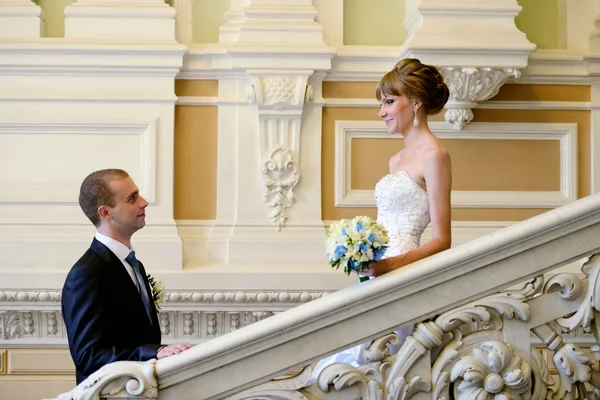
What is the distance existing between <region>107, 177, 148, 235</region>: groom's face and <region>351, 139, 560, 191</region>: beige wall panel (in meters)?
1.85

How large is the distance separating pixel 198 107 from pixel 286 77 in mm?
535

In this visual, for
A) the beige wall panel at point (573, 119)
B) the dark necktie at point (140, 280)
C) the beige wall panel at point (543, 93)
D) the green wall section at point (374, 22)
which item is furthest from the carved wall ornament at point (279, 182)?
the dark necktie at point (140, 280)

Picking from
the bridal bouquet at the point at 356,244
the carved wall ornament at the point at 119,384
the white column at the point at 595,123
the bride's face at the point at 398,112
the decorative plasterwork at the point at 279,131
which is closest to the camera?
the carved wall ornament at the point at 119,384

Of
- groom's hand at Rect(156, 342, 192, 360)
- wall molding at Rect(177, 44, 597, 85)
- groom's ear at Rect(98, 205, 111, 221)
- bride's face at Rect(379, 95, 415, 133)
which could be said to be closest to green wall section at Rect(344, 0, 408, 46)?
wall molding at Rect(177, 44, 597, 85)

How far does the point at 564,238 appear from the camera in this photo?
2578mm

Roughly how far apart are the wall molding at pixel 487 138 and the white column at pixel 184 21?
1.00 m

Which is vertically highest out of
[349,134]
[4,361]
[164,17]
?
[164,17]

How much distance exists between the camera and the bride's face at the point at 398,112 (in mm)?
3412

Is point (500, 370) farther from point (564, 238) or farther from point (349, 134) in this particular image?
point (349, 134)

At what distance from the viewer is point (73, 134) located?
15.6 feet

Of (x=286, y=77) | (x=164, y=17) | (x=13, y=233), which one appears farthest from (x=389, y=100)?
(x=13, y=233)

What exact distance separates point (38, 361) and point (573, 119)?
3.30 metres

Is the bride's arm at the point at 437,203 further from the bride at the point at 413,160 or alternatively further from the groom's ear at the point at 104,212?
the groom's ear at the point at 104,212

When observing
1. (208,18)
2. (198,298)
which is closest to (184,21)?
(208,18)
